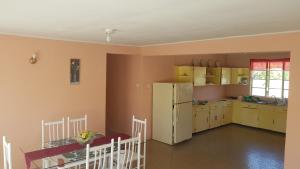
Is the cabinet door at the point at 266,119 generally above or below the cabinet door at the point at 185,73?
below

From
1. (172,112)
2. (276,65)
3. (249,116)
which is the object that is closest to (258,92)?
(249,116)

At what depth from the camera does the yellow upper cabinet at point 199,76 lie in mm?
6407

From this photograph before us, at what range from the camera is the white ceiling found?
1926 mm

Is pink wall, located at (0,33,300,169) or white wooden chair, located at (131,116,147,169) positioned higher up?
pink wall, located at (0,33,300,169)

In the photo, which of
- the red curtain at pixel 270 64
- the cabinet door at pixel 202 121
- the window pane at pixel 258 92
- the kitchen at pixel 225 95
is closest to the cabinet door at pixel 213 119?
the kitchen at pixel 225 95

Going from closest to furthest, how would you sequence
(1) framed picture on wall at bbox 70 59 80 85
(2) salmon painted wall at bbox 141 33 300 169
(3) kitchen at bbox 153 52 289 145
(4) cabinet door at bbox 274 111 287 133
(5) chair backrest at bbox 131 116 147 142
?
(2) salmon painted wall at bbox 141 33 300 169, (5) chair backrest at bbox 131 116 147 142, (1) framed picture on wall at bbox 70 59 80 85, (3) kitchen at bbox 153 52 289 145, (4) cabinet door at bbox 274 111 287 133

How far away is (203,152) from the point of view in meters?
5.17

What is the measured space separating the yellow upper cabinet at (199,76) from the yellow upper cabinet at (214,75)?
0.58 metres

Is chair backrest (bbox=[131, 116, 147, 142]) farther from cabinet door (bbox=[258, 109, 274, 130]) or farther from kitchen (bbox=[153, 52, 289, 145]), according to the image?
cabinet door (bbox=[258, 109, 274, 130])

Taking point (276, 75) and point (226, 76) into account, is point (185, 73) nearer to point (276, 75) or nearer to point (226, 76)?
point (226, 76)

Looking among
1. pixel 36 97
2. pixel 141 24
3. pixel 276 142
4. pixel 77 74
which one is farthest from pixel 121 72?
Answer: pixel 276 142

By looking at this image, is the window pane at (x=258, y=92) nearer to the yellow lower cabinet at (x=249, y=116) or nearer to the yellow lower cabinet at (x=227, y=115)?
the yellow lower cabinet at (x=249, y=116)

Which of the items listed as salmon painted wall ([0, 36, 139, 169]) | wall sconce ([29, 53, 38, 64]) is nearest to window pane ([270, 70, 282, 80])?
salmon painted wall ([0, 36, 139, 169])

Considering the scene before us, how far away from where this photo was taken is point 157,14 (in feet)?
7.50
